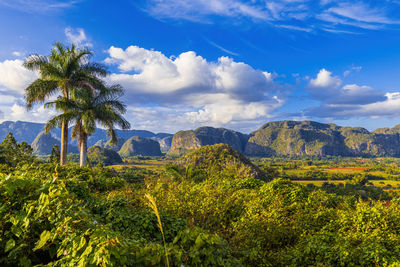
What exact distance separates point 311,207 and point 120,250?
7.23 meters

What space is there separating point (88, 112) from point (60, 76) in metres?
3.33

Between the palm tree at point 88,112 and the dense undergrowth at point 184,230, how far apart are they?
20.6 feet

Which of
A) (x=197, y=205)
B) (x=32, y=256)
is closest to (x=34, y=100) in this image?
(x=197, y=205)

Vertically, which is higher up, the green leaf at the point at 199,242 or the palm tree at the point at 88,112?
the palm tree at the point at 88,112

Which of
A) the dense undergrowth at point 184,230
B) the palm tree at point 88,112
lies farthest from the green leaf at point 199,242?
the palm tree at point 88,112

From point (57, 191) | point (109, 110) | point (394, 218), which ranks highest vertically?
point (109, 110)

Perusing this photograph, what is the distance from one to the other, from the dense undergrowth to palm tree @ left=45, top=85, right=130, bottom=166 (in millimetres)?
6271

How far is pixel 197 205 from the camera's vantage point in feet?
21.8

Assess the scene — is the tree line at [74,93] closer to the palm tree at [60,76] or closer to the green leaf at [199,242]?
the palm tree at [60,76]

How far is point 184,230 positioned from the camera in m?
2.96

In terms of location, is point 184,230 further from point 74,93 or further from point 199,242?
point 74,93

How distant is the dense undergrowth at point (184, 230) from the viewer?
2.29m

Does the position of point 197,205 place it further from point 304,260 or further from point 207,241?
point 207,241

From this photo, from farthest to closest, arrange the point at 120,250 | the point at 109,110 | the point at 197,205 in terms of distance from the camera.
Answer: the point at 109,110, the point at 197,205, the point at 120,250
